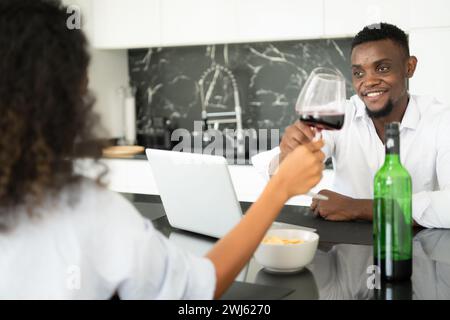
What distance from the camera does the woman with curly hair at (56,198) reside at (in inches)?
32.0

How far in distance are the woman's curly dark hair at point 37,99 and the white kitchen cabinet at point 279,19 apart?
2.53m

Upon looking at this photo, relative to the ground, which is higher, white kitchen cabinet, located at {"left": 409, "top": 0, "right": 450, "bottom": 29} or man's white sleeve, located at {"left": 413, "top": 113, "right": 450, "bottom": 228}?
white kitchen cabinet, located at {"left": 409, "top": 0, "right": 450, "bottom": 29}

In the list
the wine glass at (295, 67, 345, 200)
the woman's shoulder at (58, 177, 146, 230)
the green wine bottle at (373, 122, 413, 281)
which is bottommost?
the green wine bottle at (373, 122, 413, 281)

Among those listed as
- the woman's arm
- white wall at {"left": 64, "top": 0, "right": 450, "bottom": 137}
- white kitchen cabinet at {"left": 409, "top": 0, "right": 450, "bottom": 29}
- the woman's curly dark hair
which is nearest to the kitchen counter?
the woman's arm

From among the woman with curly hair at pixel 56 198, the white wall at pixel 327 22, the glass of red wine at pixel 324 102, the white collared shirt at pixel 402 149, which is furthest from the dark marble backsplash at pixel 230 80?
the woman with curly hair at pixel 56 198

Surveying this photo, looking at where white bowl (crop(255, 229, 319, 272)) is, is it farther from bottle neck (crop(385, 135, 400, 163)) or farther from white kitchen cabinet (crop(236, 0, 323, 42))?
white kitchen cabinet (crop(236, 0, 323, 42))

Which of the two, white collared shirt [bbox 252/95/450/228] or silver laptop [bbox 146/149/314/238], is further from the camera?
white collared shirt [bbox 252/95/450/228]

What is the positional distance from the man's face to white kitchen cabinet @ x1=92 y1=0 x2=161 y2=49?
73.3 inches

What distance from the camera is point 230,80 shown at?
3906mm

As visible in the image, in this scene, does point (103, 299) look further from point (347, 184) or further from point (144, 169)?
point (144, 169)

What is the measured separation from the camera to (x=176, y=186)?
1.56m

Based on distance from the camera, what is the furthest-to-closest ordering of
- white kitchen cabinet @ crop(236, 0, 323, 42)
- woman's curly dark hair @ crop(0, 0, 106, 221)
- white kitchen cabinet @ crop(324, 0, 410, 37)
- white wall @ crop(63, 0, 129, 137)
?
white wall @ crop(63, 0, 129, 137) → white kitchen cabinet @ crop(236, 0, 323, 42) → white kitchen cabinet @ crop(324, 0, 410, 37) → woman's curly dark hair @ crop(0, 0, 106, 221)

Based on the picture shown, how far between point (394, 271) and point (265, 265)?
0.90ft

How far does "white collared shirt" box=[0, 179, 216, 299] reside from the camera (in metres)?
0.86
